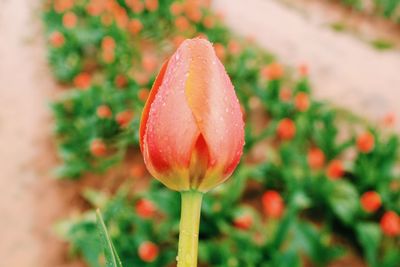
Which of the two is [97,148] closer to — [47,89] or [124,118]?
[124,118]

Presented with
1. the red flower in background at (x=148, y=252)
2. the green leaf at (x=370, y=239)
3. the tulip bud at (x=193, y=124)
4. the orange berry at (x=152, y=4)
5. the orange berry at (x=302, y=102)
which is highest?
the tulip bud at (x=193, y=124)

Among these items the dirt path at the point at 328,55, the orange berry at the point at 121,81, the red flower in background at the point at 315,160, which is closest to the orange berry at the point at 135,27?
the orange berry at the point at 121,81

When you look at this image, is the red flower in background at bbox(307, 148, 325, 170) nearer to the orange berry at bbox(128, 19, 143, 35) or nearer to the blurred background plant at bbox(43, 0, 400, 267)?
the blurred background plant at bbox(43, 0, 400, 267)

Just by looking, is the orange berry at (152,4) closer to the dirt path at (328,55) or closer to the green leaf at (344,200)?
the dirt path at (328,55)

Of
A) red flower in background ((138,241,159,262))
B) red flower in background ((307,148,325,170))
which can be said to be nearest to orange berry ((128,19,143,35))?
red flower in background ((307,148,325,170))

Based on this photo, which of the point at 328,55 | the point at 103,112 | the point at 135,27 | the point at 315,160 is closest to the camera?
the point at 315,160

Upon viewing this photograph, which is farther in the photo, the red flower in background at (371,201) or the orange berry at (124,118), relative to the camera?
the orange berry at (124,118)

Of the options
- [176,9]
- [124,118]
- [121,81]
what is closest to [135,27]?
[176,9]

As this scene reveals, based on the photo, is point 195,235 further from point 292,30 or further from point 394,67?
point 292,30
